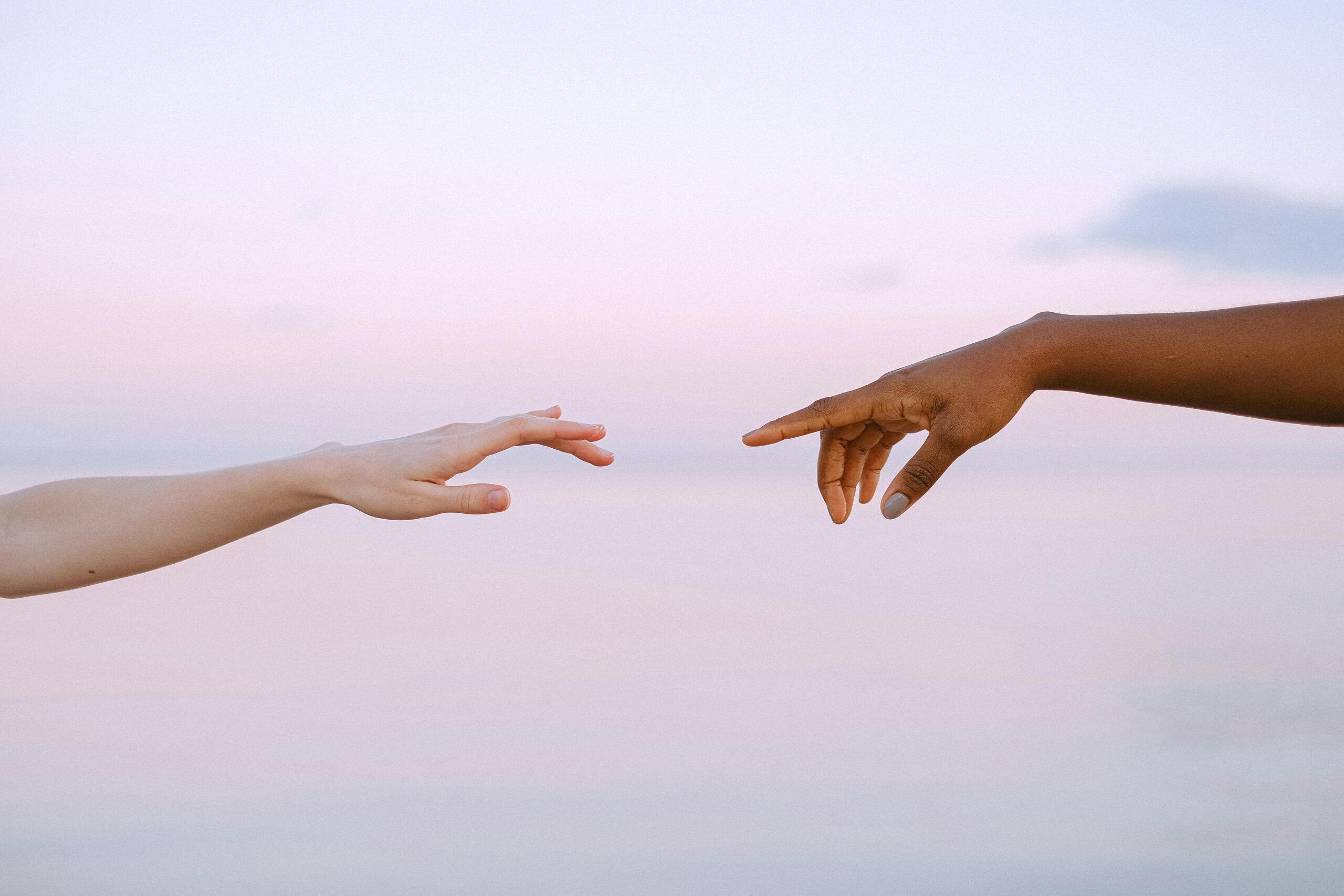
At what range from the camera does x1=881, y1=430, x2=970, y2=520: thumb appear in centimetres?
171

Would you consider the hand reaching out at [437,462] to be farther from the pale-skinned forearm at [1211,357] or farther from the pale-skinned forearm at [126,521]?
the pale-skinned forearm at [1211,357]

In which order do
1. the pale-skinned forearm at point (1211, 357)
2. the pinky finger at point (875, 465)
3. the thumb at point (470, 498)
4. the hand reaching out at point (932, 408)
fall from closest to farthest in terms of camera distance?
1. the thumb at point (470, 498)
2. the pale-skinned forearm at point (1211, 357)
3. the hand reaching out at point (932, 408)
4. the pinky finger at point (875, 465)

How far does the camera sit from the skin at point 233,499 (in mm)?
1581

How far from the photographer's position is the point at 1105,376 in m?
1.80

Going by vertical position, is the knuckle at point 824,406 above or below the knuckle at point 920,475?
above

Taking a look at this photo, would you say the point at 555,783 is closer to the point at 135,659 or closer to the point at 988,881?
the point at 988,881

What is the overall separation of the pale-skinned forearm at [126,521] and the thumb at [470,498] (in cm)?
25

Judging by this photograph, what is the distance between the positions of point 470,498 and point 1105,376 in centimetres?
103

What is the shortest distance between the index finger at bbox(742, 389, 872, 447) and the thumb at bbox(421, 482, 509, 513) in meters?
0.47

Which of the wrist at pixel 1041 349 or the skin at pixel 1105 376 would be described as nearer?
the skin at pixel 1105 376

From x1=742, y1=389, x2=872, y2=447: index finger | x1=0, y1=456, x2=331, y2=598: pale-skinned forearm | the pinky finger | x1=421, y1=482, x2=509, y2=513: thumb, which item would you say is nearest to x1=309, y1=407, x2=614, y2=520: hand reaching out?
x1=421, y1=482, x2=509, y2=513: thumb

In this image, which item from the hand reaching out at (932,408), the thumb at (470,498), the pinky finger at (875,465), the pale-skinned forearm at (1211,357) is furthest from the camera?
the pinky finger at (875,465)

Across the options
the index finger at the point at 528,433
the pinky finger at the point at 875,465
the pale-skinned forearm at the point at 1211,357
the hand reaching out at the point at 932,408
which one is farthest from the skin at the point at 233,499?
the pale-skinned forearm at the point at 1211,357

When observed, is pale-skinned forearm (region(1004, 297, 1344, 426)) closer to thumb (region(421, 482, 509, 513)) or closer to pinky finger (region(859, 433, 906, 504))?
pinky finger (region(859, 433, 906, 504))
